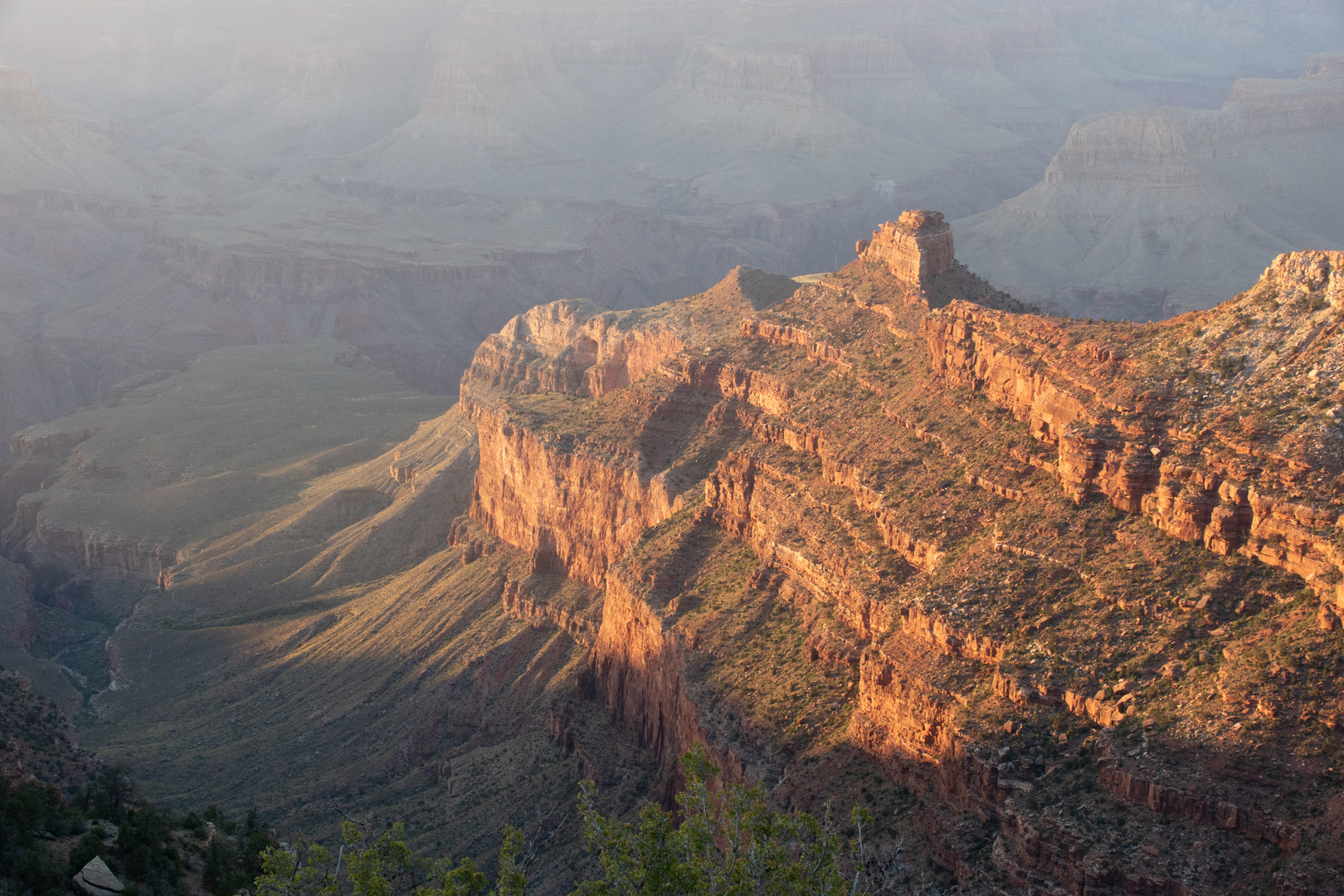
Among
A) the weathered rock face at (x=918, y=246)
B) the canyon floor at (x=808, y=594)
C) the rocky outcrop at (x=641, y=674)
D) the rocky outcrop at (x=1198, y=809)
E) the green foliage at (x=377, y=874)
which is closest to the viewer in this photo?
the green foliage at (x=377, y=874)

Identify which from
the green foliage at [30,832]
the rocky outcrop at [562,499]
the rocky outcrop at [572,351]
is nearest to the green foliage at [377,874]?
the green foliage at [30,832]

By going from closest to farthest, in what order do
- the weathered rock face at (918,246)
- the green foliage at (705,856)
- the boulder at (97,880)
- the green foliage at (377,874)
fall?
the green foliage at (377,874) → the green foliage at (705,856) → the boulder at (97,880) → the weathered rock face at (918,246)

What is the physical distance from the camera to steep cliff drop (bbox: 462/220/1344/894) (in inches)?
1572

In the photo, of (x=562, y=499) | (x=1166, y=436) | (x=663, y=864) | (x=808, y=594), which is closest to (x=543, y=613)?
(x=562, y=499)

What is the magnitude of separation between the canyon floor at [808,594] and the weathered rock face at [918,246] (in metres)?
0.77

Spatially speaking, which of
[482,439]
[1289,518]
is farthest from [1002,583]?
[482,439]

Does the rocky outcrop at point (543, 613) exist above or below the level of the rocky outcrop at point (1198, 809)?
below

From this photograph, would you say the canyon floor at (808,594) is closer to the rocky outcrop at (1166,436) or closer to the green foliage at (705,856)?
the rocky outcrop at (1166,436)

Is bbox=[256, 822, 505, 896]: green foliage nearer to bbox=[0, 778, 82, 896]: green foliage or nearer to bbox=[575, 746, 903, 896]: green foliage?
bbox=[575, 746, 903, 896]: green foliage

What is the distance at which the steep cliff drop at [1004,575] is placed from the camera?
39938 millimetres

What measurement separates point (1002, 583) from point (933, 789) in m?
6.95

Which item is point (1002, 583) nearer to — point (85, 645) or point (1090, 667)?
point (1090, 667)

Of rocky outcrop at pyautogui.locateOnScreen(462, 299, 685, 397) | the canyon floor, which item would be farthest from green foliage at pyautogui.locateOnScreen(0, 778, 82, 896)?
rocky outcrop at pyautogui.locateOnScreen(462, 299, 685, 397)

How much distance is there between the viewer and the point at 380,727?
79.8 metres
